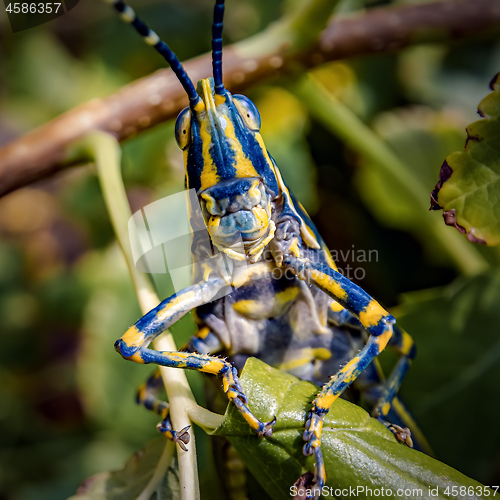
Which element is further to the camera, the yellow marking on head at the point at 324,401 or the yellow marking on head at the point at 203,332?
the yellow marking on head at the point at 203,332

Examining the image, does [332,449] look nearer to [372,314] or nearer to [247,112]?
[372,314]

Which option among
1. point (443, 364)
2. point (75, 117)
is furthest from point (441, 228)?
point (75, 117)

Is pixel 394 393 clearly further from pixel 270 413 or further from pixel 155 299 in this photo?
pixel 155 299

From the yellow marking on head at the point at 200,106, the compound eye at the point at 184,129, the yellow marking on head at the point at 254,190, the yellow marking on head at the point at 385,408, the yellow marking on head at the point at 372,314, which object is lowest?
the yellow marking on head at the point at 385,408

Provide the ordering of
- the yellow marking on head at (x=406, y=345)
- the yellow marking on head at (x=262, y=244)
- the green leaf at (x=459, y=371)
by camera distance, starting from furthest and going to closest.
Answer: the green leaf at (x=459, y=371) → the yellow marking on head at (x=406, y=345) → the yellow marking on head at (x=262, y=244)

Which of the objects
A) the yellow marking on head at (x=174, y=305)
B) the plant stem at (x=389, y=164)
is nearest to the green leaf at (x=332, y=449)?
the yellow marking on head at (x=174, y=305)

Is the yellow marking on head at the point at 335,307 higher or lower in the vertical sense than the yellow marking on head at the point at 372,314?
lower

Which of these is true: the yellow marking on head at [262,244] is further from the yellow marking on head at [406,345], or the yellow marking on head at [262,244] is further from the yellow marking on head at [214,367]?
the yellow marking on head at [406,345]
